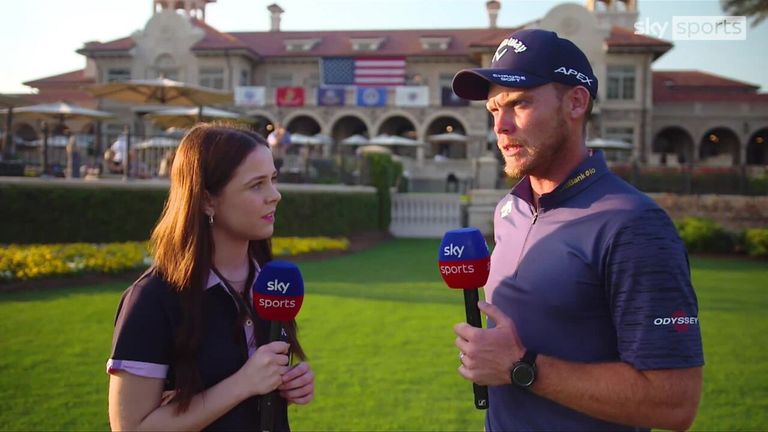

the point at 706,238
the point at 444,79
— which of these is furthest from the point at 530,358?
the point at 444,79

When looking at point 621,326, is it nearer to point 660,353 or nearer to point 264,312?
point 660,353

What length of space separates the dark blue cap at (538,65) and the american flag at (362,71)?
38.1 m

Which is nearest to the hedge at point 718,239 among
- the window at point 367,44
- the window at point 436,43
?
the window at point 436,43

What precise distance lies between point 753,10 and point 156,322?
24.9 ft

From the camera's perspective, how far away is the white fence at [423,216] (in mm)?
21266

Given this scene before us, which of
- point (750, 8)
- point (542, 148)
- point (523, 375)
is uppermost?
point (750, 8)

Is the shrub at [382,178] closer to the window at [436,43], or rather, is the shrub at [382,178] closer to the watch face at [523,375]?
the watch face at [523,375]

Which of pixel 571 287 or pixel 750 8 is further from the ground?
pixel 750 8

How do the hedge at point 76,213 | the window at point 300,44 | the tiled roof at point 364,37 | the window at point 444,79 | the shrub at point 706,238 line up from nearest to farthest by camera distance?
the hedge at point 76,213 → the shrub at point 706,238 → the tiled roof at point 364,37 → the window at point 444,79 → the window at point 300,44

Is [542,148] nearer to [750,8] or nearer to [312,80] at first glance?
[750,8]

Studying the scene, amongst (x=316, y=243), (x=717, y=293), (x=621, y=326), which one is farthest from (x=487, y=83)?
(x=316, y=243)

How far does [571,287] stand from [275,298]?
0.93 meters

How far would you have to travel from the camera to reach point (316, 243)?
1534 cm

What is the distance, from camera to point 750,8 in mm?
7055
